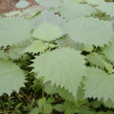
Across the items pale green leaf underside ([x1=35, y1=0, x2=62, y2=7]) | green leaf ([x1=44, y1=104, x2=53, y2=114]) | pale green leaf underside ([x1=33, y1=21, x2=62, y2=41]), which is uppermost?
pale green leaf underside ([x1=35, y1=0, x2=62, y2=7])

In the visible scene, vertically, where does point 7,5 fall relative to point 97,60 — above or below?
above

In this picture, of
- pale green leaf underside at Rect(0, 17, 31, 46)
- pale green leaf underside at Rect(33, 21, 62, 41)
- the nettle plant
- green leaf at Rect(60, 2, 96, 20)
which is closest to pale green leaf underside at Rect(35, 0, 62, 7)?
green leaf at Rect(60, 2, 96, 20)

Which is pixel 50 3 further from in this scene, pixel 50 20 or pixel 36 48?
pixel 36 48

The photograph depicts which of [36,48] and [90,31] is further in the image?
[90,31]

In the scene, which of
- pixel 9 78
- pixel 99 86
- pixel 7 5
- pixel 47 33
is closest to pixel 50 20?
pixel 47 33

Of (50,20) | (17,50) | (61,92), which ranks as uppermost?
(50,20)

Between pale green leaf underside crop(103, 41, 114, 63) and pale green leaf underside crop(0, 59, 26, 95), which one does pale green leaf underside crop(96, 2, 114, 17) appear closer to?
pale green leaf underside crop(103, 41, 114, 63)
